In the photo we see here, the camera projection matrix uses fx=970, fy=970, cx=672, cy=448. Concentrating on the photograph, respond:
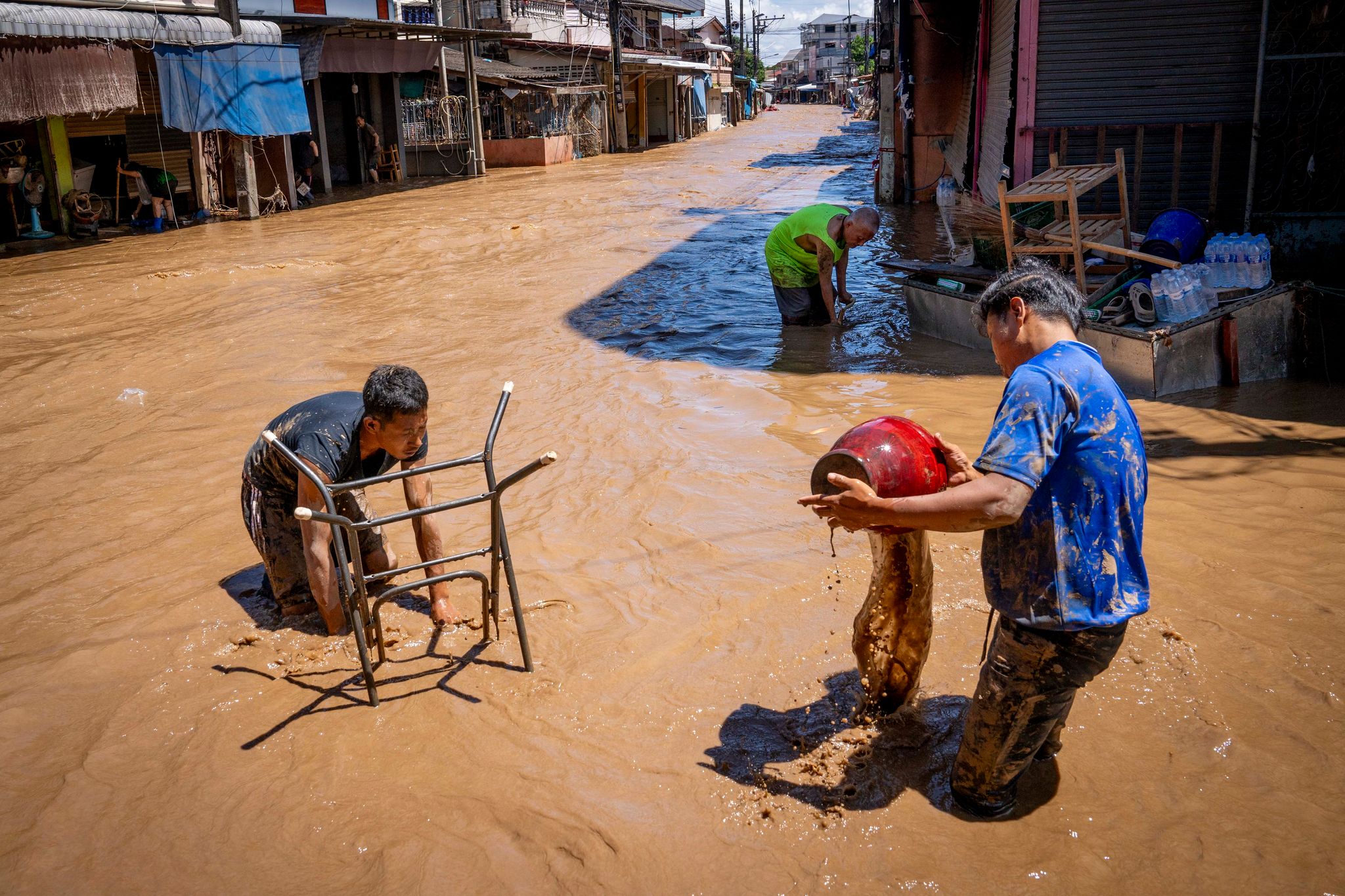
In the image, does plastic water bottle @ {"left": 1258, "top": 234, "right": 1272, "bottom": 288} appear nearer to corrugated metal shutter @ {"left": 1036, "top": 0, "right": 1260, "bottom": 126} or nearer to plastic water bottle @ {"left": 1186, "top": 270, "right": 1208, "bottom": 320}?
plastic water bottle @ {"left": 1186, "top": 270, "right": 1208, "bottom": 320}

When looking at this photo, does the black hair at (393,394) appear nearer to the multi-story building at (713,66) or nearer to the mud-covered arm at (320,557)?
the mud-covered arm at (320,557)

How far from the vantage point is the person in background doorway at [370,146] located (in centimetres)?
2405

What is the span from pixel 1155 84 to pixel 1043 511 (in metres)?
8.03

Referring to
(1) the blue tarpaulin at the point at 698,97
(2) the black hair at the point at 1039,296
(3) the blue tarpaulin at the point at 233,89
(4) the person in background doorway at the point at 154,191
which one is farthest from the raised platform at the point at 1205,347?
(1) the blue tarpaulin at the point at 698,97

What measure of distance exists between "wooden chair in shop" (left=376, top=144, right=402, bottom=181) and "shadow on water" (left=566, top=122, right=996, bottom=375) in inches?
481

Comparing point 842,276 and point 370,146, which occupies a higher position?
point 370,146

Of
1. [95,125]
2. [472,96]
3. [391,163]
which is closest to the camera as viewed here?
[95,125]

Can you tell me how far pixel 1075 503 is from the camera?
2604mm

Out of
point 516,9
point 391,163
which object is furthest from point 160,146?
point 516,9

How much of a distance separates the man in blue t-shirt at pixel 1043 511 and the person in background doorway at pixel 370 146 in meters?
23.8

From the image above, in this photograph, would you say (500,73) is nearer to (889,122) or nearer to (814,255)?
(889,122)

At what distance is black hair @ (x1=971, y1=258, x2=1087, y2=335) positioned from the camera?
8.84ft

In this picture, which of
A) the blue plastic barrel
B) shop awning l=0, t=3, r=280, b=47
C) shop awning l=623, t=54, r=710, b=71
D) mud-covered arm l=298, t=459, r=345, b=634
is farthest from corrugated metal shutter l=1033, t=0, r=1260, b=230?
shop awning l=623, t=54, r=710, b=71

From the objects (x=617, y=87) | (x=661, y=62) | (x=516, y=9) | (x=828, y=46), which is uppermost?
(x=828, y=46)
